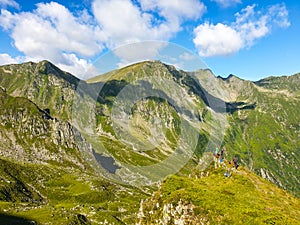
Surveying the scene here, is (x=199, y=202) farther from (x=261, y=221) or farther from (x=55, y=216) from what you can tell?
(x=55, y=216)

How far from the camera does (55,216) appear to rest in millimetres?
199750

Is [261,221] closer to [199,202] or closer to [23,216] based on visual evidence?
[199,202]

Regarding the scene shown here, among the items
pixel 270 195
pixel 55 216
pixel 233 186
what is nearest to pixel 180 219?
pixel 233 186

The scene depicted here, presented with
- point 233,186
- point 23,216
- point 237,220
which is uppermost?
point 233,186

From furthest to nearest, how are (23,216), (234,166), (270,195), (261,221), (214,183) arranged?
(23,216) → (234,166) → (214,183) → (270,195) → (261,221)

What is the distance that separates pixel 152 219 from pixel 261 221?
30.2m

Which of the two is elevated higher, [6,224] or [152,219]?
[152,219]

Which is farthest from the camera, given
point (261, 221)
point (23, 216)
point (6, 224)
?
point (23, 216)

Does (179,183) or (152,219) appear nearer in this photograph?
(152,219)

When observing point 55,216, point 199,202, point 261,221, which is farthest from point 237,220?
point 55,216

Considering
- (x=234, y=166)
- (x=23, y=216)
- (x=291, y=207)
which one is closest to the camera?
(x=291, y=207)

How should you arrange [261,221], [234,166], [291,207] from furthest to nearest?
[234,166], [291,207], [261,221]

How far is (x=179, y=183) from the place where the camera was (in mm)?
75625

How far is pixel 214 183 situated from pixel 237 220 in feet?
Answer: 87.7
